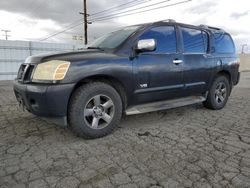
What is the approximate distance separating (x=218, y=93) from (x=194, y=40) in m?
1.54

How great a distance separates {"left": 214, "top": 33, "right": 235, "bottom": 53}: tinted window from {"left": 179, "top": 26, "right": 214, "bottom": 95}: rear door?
39 cm

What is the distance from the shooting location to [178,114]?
5062 millimetres

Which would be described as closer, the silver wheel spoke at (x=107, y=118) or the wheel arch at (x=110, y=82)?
the wheel arch at (x=110, y=82)

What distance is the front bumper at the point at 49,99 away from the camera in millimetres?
3070

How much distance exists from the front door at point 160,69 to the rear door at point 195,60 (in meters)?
0.22

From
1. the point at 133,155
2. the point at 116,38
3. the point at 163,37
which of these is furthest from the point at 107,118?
the point at 163,37

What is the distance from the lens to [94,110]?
3467 mm

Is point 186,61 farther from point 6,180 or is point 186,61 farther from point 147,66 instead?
point 6,180

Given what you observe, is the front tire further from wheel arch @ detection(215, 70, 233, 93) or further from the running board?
wheel arch @ detection(215, 70, 233, 93)

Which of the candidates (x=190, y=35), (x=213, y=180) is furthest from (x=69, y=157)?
(x=190, y=35)

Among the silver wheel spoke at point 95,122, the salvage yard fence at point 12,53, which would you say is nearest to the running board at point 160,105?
the silver wheel spoke at point 95,122

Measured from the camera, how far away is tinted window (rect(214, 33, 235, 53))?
5.37 m

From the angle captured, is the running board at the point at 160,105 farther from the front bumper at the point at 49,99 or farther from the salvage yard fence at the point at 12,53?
the salvage yard fence at the point at 12,53

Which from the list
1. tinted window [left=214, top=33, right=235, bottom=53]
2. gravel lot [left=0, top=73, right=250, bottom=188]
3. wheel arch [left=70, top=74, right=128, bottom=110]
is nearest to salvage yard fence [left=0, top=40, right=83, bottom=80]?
gravel lot [left=0, top=73, right=250, bottom=188]
